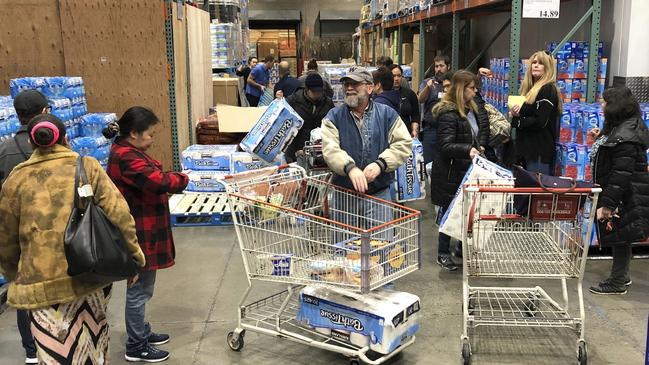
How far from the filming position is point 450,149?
512 centimetres

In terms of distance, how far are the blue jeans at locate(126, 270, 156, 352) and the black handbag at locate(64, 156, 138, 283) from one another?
89 centimetres

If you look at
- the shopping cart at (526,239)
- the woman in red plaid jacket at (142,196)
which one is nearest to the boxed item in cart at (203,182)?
the woman in red plaid jacket at (142,196)

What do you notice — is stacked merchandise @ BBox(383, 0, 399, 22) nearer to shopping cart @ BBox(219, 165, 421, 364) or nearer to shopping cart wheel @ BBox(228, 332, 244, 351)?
shopping cart @ BBox(219, 165, 421, 364)

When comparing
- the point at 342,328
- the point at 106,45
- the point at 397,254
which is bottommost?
the point at 342,328

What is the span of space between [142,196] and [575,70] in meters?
4.81

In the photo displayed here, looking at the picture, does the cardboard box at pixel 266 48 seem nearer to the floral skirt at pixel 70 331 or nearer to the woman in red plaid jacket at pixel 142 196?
the woman in red plaid jacket at pixel 142 196

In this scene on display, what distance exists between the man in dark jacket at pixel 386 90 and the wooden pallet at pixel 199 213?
86.0 inches

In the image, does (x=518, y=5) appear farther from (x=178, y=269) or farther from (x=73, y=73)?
(x=73, y=73)

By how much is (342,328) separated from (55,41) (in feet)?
19.1

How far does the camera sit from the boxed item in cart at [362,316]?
11.7 ft

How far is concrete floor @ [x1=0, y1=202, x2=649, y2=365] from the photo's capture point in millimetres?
3930

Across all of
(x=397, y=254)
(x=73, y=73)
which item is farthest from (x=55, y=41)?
(x=397, y=254)

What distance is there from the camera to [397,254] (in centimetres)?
352

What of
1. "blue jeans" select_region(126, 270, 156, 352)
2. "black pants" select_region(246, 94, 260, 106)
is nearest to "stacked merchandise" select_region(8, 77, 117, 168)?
"blue jeans" select_region(126, 270, 156, 352)
